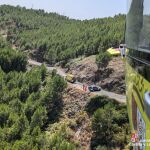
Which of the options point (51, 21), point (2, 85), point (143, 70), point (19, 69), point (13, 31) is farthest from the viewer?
point (51, 21)

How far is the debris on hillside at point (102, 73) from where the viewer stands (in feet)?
281

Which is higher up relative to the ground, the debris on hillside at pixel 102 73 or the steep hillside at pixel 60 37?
the steep hillside at pixel 60 37

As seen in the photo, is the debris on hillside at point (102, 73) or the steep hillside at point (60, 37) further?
the steep hillside at point (60, 37)

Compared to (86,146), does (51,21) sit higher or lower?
higher

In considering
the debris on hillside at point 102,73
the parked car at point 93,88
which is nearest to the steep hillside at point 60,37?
the debris on hillside at point 102,73

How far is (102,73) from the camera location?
91.0 m

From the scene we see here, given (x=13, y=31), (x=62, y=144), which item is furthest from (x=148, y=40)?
(x=13, y=31)

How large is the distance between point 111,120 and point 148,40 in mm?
64049

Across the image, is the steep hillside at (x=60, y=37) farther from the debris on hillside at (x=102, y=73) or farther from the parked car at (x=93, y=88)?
the parked car at (x=93, y=88)

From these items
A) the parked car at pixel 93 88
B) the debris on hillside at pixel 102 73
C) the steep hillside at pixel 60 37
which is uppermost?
the steep hillside at pixel 60 37

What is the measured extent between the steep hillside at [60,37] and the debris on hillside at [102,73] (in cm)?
694

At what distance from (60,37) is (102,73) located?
4697 centimetres

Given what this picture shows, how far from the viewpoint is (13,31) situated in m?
163

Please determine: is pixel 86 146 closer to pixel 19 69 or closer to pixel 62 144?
pixel 62 144
